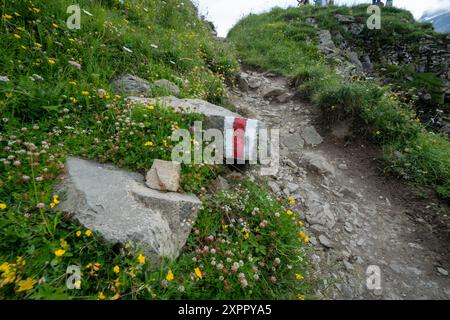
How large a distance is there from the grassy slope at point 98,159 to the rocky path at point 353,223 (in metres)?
0.55

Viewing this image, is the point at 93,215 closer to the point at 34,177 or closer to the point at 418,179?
the point at 34,177

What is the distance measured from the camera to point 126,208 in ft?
→ 8.23

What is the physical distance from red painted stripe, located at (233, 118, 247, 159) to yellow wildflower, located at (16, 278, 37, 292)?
2878mm

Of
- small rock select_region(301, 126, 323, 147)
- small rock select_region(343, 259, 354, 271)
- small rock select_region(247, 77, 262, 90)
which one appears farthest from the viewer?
small rock select_region(247, 77, 262, 90)

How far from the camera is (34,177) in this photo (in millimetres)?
2518

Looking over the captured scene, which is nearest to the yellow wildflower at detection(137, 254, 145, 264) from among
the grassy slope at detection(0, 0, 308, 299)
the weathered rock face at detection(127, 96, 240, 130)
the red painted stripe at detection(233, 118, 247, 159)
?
the grassy slope at detection(0, 0, 308, 299)

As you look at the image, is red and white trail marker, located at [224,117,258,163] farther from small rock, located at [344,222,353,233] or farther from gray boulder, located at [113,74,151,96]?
small rock, located at [344,222,353,233]

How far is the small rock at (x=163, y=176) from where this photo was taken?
296 centimetres

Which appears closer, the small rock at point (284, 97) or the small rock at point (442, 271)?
the small rock at point (442, 271)

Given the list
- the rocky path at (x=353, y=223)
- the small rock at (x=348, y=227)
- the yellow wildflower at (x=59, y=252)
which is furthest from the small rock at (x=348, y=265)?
the yellow wildflower at (x=59, y=252)

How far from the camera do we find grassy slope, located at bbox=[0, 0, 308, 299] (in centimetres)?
207

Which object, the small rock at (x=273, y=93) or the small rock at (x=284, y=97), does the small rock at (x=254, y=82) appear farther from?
the small rock at (x=284, y=97)

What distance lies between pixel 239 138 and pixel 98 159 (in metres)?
2.11
